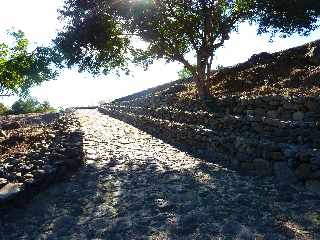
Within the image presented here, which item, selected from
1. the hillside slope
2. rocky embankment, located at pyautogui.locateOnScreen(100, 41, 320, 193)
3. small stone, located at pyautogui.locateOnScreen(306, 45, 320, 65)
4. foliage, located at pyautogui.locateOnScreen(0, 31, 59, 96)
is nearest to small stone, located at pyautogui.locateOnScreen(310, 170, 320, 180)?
rocky embankment, located at pyautogui.locateOnScreen(100, 41, 320, 193)

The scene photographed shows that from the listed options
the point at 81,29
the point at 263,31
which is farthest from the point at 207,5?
the point at 81,29

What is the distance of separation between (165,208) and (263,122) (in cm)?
718

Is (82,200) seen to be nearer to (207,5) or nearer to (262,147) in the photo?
(262,147)

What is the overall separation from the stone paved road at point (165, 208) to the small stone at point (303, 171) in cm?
56

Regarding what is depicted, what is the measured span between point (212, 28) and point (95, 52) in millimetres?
8156

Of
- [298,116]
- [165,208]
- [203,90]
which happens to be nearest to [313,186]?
[165,208]

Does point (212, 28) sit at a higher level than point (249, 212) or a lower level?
higher

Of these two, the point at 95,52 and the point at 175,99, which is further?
the point at 175,99

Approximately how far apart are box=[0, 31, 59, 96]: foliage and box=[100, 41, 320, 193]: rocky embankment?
3131 cm

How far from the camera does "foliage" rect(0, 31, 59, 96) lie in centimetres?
5759

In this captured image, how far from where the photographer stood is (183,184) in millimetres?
9969

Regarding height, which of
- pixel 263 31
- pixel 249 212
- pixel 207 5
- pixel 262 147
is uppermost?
pixel 207 5

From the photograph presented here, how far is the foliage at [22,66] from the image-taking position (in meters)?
57.6

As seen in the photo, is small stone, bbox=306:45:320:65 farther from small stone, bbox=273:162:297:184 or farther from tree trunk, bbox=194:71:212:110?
small stone, bbox=273:162:297:184
